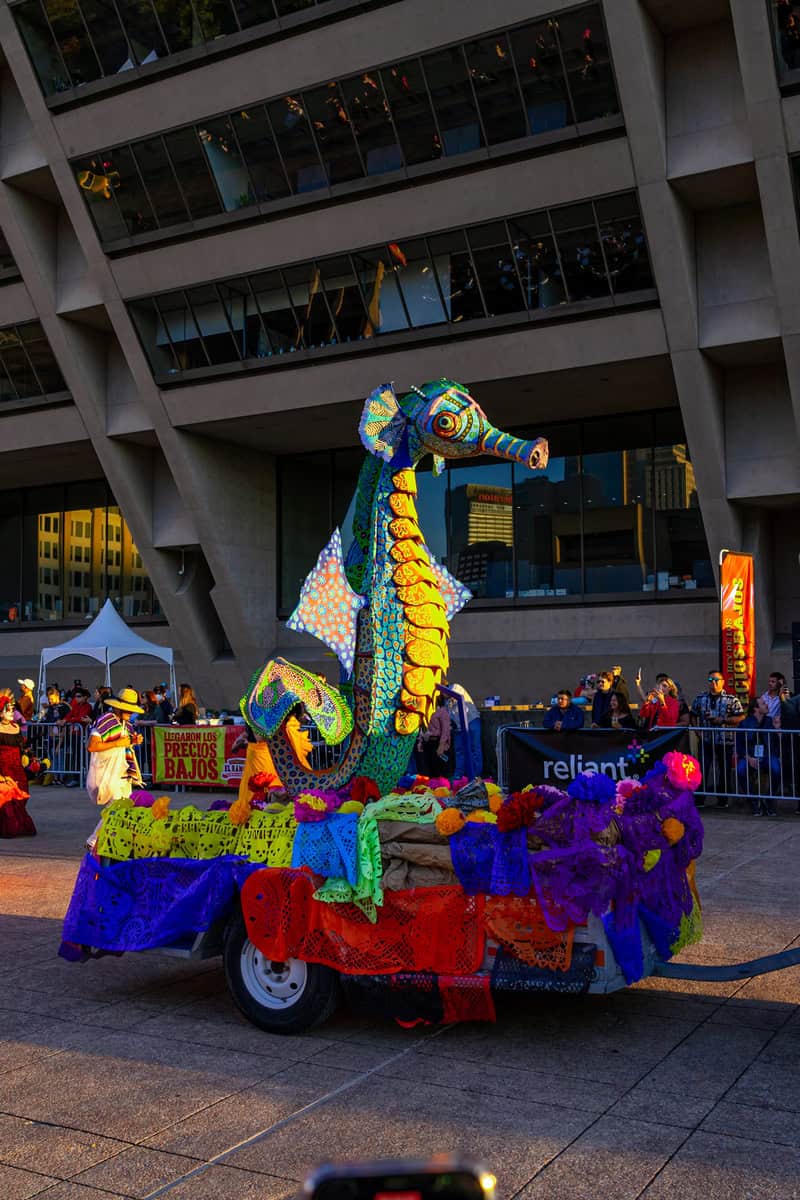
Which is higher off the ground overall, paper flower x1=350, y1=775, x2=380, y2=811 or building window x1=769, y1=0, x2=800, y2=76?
building window x1=769, y1=0, x2=800, y2=76

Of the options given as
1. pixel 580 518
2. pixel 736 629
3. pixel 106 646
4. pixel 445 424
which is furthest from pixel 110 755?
pixel 580 518

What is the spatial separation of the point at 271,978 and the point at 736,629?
49.0 ft

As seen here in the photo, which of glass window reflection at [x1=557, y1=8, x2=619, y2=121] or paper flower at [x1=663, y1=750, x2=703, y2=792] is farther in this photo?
glass window reflection at [x1=557, y1=8, x2=619, y2=121]

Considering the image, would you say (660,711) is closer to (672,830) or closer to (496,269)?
(672,830)

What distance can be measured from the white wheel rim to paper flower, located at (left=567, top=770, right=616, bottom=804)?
179cm

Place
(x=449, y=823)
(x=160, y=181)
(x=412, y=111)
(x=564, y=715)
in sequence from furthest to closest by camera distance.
Answer: (x=160, y=181) → (x=412, y=111) → (x=564, y=715) → (x=449, y=823)

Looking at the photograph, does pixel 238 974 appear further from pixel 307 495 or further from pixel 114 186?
pixel 307 495

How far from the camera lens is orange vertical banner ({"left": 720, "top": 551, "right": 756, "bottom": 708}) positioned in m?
19.9

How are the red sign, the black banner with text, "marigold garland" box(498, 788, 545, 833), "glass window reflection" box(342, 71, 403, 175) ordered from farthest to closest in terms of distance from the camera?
"glass window reflection" box(342, 71, 403, 175)
the red sign
the black banner with text
"marigold garland" box(498, 788, 545, 833)

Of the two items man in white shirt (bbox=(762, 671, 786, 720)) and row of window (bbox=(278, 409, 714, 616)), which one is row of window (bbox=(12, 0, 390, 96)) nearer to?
row of window (bbox=(278, 409, 714, 616))

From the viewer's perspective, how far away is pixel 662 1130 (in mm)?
4977

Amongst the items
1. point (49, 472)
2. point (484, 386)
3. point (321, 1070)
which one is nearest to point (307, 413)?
point (484, 386)

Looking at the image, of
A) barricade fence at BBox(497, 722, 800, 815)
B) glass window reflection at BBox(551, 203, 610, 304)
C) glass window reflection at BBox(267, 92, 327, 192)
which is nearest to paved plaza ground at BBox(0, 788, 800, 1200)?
barricade fence at BBox(497, 722, 800, 815)

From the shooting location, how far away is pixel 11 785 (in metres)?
15.1
